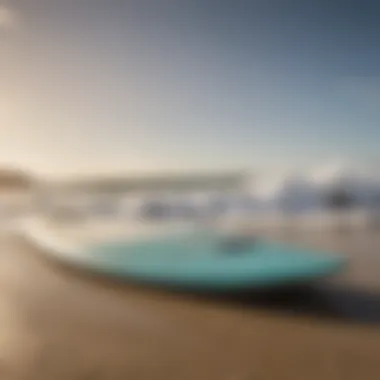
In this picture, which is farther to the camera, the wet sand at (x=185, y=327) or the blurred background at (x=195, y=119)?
the blurred background at (x=195, y=119)

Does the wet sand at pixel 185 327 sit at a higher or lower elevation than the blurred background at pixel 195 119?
lower

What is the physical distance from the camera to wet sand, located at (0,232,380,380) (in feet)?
3.85

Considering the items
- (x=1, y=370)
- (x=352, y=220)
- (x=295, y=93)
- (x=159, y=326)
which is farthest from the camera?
(x=352, y=220)

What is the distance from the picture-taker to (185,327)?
132cm

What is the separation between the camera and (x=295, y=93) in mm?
1473

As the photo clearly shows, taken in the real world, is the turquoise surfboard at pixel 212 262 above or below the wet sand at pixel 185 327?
above

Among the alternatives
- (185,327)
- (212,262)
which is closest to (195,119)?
(212,262)

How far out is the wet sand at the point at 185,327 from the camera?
117 centimetres

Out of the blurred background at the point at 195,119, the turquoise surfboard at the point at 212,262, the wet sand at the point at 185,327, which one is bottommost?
the wet sand at the point at 185,327

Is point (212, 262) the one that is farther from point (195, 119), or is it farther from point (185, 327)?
point (195, 119)

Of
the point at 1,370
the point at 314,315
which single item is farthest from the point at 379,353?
the point at 1,370

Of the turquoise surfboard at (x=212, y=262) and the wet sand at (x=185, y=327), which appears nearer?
the wet sand at (x=185, y=327)

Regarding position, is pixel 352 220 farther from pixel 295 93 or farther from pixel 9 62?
pixel 9 62

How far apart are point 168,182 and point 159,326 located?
1.40 feet
